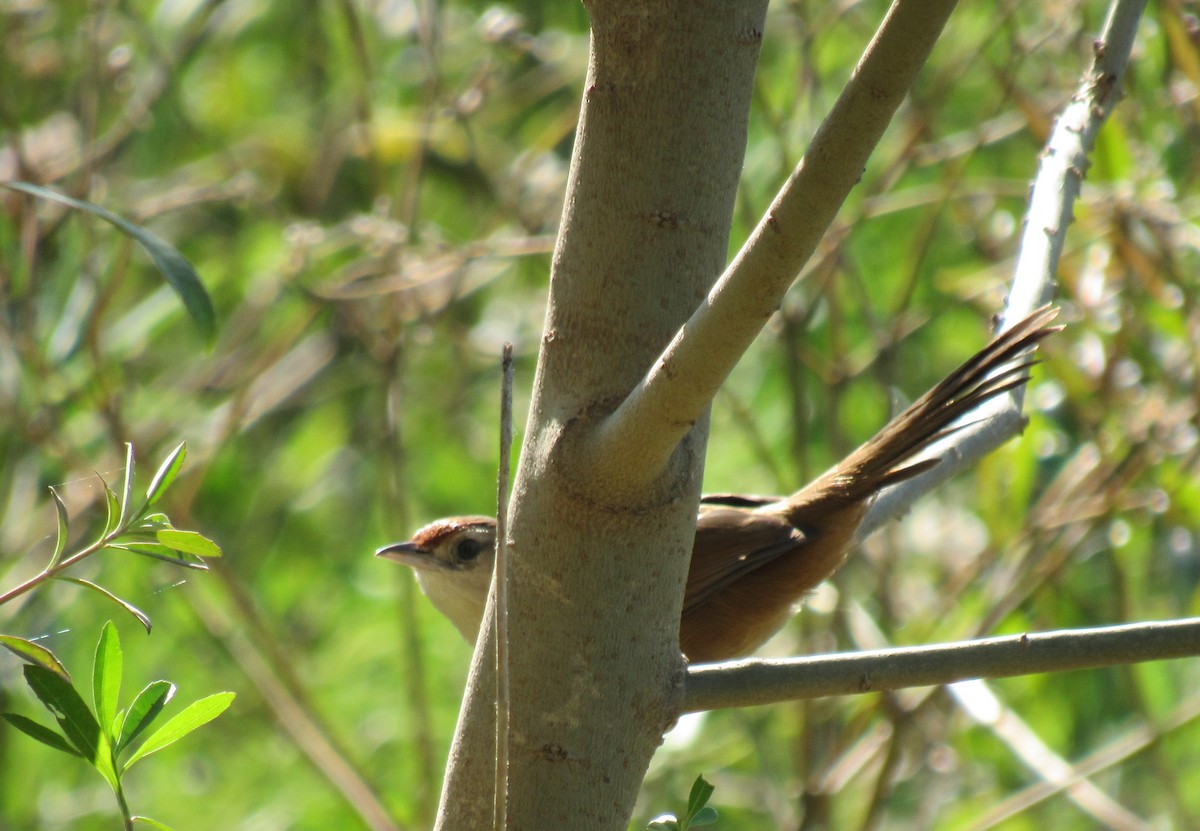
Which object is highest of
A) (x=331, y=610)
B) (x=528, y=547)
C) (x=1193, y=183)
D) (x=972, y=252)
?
(x=972, y=252)

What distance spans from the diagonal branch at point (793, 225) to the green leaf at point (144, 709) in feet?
1.93

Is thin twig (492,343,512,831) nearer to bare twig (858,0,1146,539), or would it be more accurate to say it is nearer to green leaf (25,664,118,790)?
green leaf (25,664,118,790)

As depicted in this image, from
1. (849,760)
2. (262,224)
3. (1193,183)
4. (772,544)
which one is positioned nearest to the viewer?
(772,544)

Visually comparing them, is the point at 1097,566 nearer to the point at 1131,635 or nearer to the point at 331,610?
the point at 331,610

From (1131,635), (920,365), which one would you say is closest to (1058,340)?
(920,365)

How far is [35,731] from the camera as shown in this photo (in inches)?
47.6

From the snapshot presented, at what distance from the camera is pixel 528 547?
1.57m

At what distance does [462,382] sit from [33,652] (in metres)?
4.73

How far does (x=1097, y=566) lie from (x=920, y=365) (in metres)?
1.14

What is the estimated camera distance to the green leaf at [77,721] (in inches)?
49.0

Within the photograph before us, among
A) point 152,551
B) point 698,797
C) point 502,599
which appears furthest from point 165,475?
point 698,797

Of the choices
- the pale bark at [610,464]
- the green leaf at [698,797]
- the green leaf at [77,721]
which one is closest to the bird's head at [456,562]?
the pale bark at [610,464]

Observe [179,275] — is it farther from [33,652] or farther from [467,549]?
[467,549]

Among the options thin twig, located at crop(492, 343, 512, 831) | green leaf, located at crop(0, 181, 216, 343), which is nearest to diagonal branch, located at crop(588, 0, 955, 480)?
thin twig, located at crop(492, 343, 512, 831)
